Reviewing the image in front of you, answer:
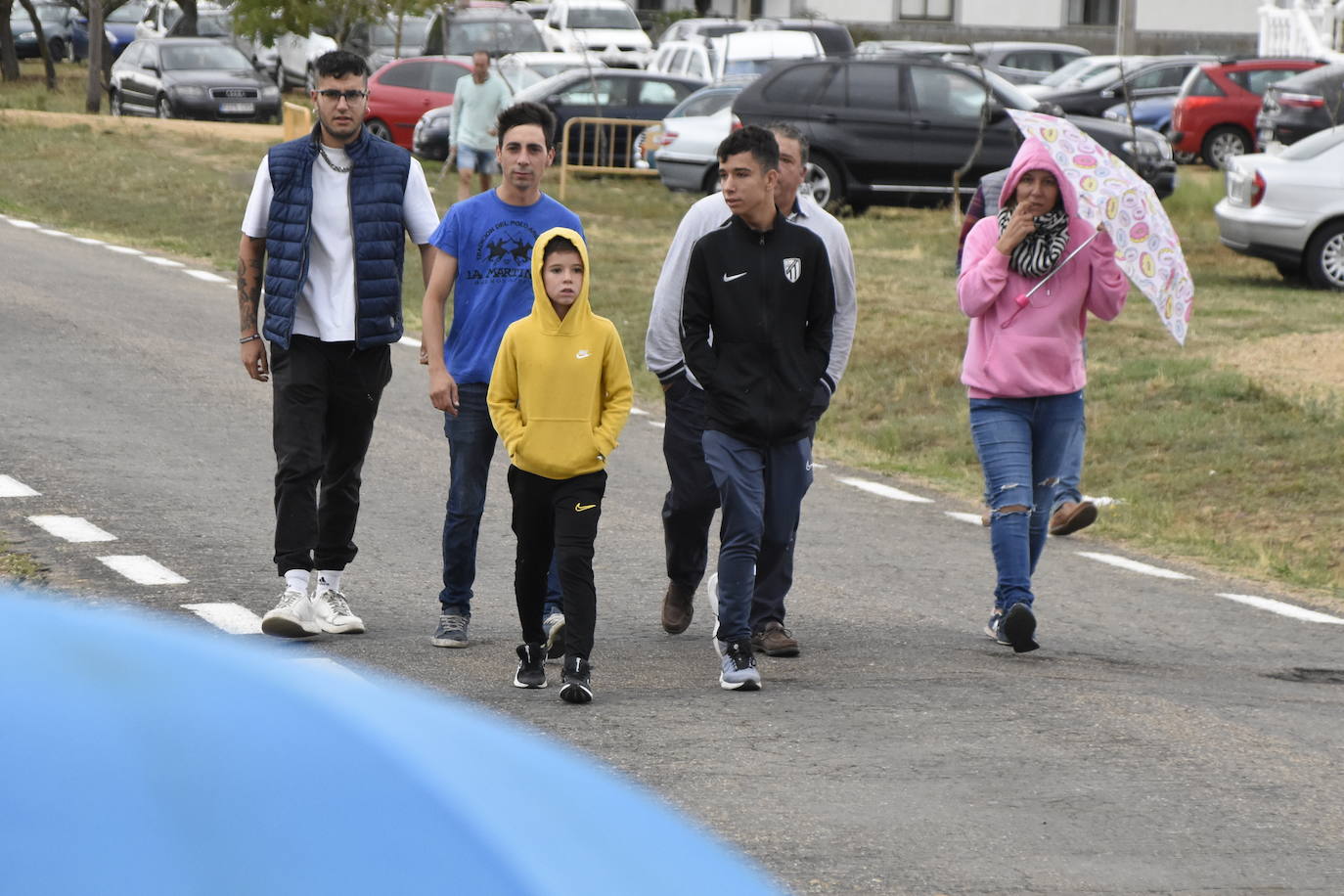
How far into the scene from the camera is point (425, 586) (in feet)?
25.3

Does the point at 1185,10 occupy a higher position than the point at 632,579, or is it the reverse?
the point at 1185,10

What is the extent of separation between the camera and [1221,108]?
30688mm

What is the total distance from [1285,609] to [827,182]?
48.3ft

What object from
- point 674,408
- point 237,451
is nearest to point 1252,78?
point 237,451

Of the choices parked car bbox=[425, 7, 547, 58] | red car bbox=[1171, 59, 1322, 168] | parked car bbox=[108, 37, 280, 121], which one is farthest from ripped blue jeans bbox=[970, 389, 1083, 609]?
parked car bbox=[425, 7, 547, 58]

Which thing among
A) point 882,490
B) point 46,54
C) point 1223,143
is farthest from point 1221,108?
point 46,54

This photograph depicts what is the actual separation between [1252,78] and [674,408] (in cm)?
2630

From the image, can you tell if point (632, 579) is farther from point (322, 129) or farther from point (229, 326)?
point (229, 326)

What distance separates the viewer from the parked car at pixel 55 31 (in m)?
50.8

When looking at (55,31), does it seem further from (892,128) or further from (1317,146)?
(1317,146)

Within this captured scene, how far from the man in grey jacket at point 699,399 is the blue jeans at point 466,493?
578mm

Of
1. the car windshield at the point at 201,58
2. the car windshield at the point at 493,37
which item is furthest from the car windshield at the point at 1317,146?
the car windshield at the point at 201,58

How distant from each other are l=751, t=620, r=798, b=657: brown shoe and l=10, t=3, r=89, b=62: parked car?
47859 millimetres

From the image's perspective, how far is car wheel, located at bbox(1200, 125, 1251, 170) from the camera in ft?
101
